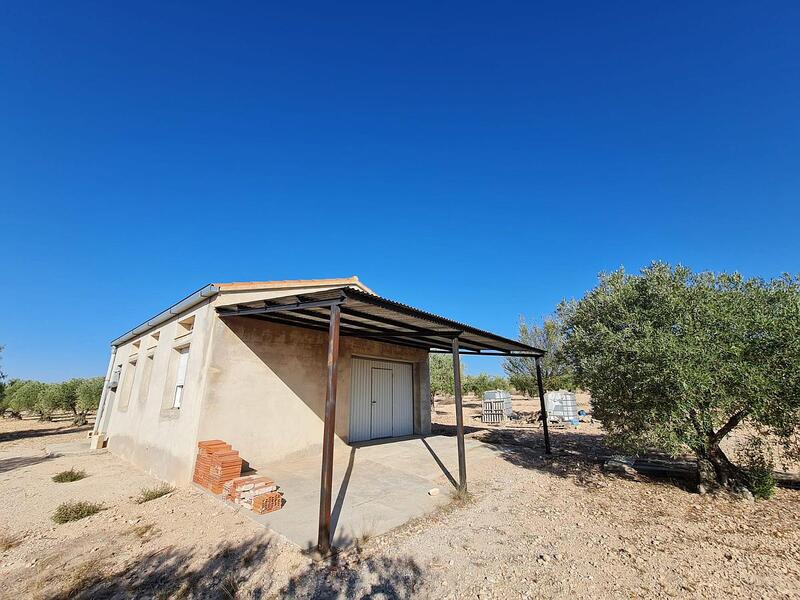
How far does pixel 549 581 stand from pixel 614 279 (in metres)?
6.21

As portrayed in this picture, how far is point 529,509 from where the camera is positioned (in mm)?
5305

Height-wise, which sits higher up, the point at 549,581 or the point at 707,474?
the point at 707,474

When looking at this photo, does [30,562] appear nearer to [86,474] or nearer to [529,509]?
[86,474]

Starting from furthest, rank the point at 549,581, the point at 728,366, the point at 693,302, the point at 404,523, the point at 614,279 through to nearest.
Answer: the point at 614,279 < the point at 693,302 < the point at 728,366 < the point at 404,523 < the point at 549,581

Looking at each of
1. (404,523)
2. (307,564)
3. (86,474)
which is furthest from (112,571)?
(86,474)

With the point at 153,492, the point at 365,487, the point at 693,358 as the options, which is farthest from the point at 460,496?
the point at 153,492

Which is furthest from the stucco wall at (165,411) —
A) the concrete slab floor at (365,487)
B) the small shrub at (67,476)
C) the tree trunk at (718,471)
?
the tree trunk at (718,471)

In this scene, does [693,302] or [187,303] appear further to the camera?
[187,303]

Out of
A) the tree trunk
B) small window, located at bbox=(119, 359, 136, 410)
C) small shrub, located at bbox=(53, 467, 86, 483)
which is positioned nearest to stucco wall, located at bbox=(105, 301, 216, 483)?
Answer: small window, located at bbox=(119, 359, 136, 410)

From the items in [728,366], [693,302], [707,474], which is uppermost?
[693,302]

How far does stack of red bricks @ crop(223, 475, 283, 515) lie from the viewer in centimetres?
489

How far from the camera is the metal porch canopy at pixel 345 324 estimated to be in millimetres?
4145

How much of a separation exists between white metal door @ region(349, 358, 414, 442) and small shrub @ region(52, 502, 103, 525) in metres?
5.74

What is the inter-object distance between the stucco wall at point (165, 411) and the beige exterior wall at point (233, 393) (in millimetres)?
20
